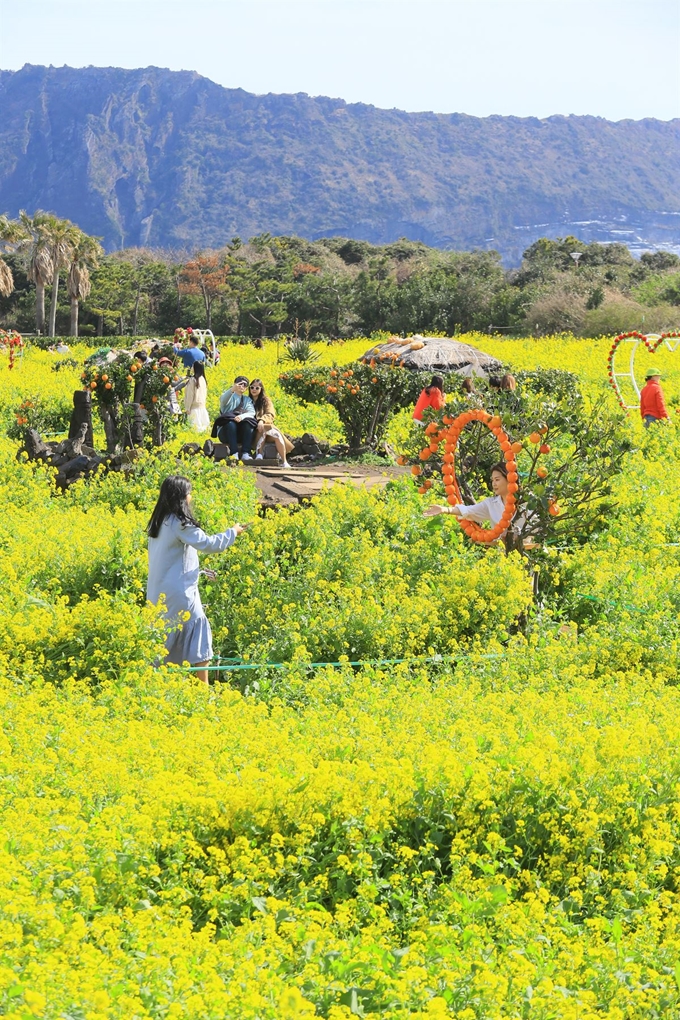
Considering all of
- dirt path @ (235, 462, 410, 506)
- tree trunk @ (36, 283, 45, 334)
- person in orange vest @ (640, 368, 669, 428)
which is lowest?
dirt path @ (235, 462, 410, 506)

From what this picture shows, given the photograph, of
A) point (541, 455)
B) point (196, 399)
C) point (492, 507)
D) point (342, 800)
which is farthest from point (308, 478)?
point (342, 800)

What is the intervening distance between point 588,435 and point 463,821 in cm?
509

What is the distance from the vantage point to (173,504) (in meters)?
6.58

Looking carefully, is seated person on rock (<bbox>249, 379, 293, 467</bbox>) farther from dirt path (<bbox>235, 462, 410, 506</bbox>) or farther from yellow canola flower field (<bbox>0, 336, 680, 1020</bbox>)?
yellow canola flower field (<bbox>0, 336, 680, 1020</bbox>)

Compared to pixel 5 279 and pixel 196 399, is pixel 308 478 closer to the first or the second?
pixel 196 399

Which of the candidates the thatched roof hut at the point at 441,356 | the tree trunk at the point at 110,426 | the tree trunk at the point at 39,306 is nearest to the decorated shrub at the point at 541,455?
the tree trunk at the point at 110,426

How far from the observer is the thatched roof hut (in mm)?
20047

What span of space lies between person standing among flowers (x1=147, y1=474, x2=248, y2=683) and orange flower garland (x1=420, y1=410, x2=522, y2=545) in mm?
2102

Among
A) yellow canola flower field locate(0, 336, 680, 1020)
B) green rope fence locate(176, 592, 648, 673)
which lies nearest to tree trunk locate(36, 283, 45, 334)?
yellow canola flower field locate(0, 336, 680, 1020)

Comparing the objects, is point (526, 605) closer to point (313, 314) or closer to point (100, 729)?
point (100, 729)

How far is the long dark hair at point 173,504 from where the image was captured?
6.58 meters

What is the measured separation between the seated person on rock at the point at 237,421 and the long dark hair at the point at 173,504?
6.13 metres

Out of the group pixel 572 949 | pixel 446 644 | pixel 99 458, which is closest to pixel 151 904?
pixel 572 949

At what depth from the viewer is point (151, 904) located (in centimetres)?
396
